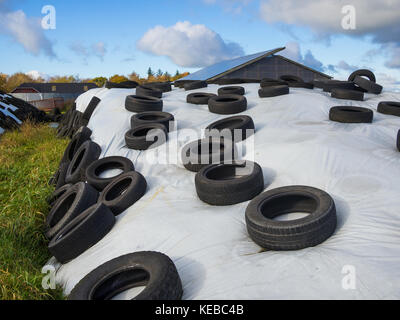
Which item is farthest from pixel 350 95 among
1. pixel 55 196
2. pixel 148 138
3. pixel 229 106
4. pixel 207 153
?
pixel 55 196

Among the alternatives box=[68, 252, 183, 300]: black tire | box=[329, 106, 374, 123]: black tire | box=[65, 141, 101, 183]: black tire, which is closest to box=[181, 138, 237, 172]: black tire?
box=[65, 141, 101, 183]: black tire

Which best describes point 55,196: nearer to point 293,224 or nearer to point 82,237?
point 82,237

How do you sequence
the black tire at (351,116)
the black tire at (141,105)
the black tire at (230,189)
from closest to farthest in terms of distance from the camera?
the black tire at (230,189) < the black tire at (351,116) < the black tire at (141,105)

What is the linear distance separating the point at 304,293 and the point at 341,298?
27 cm

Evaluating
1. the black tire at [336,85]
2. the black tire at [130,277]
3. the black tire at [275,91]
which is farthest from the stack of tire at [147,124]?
the black tire at [336,85]

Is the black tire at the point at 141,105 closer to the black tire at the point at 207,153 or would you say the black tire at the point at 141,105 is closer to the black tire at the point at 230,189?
the black tire at the point at 207,153

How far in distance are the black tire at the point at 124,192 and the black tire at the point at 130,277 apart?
59.1 inches

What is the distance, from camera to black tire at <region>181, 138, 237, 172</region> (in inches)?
205

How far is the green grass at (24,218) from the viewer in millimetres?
3283

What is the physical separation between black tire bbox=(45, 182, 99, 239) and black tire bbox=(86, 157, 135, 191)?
0.35 meters

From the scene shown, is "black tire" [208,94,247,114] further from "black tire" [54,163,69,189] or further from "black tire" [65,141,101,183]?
"black tire" [54,163,69,189]

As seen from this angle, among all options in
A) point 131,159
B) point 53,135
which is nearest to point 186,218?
point 131,159
